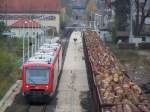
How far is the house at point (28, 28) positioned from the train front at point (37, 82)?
26.6 metres

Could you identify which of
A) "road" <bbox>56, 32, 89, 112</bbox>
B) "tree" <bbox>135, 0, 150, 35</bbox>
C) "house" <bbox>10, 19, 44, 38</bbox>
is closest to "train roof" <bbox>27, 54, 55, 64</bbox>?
"road" <bbox>56, 32, 89, 112</bbox>

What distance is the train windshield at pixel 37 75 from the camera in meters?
29.5

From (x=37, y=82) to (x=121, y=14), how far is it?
59.0 meters

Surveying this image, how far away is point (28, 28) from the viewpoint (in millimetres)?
62688

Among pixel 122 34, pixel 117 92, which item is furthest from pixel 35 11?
pixel 117 92

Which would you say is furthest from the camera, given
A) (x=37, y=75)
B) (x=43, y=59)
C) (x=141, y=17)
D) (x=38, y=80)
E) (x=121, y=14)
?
(x=121, y=14)

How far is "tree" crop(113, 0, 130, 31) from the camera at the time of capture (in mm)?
85812

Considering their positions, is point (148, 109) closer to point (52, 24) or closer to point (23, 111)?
point (23, 111)

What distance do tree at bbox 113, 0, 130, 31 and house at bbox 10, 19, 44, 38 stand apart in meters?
18.7

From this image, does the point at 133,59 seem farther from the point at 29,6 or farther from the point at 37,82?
the point at 29,6

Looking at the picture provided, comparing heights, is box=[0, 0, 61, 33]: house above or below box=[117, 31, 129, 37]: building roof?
above

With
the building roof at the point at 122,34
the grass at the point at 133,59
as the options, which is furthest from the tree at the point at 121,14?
the grass at the point at 133,59

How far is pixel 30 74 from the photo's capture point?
2980 cm

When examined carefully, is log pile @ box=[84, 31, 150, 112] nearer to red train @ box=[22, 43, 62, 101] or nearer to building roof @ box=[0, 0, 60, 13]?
red train @ box=[22, 43, 62, 101]
